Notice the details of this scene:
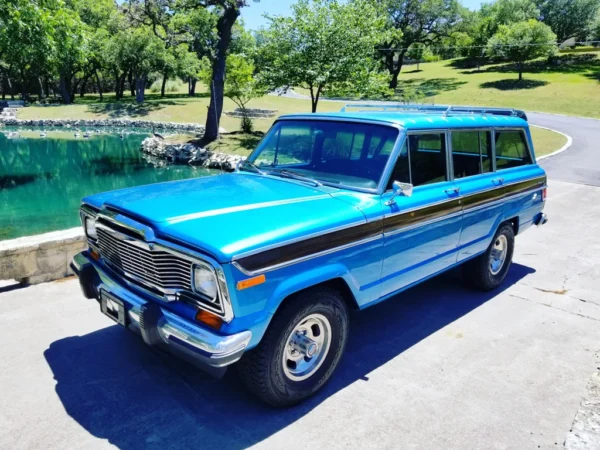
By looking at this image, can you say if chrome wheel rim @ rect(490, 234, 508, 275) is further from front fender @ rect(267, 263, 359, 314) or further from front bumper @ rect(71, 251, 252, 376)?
front bumper @ rect(71, 251, 252, 376)

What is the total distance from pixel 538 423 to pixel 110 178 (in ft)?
55.9

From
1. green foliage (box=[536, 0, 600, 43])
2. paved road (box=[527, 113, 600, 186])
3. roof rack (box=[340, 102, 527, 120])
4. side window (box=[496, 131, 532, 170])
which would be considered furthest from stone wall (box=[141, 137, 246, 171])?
green foliage (box=[536, 0, 600, 43])

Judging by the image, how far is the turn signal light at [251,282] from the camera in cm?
288

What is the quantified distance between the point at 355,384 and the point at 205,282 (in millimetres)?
1657

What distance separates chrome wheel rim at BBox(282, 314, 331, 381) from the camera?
11.5 feet

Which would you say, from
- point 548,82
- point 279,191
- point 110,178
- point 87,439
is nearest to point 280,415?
point 87,439

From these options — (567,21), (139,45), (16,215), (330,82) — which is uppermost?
(567,21)

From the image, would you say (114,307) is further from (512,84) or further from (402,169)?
(512,84)

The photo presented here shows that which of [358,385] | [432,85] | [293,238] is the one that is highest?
[432,85]

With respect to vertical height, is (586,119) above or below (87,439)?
above

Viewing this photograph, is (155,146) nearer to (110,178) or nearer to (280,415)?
(110,178)

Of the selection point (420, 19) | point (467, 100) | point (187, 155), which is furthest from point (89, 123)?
point (420, 19)

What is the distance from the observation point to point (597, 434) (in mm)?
3291

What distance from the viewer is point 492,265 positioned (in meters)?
5.83
